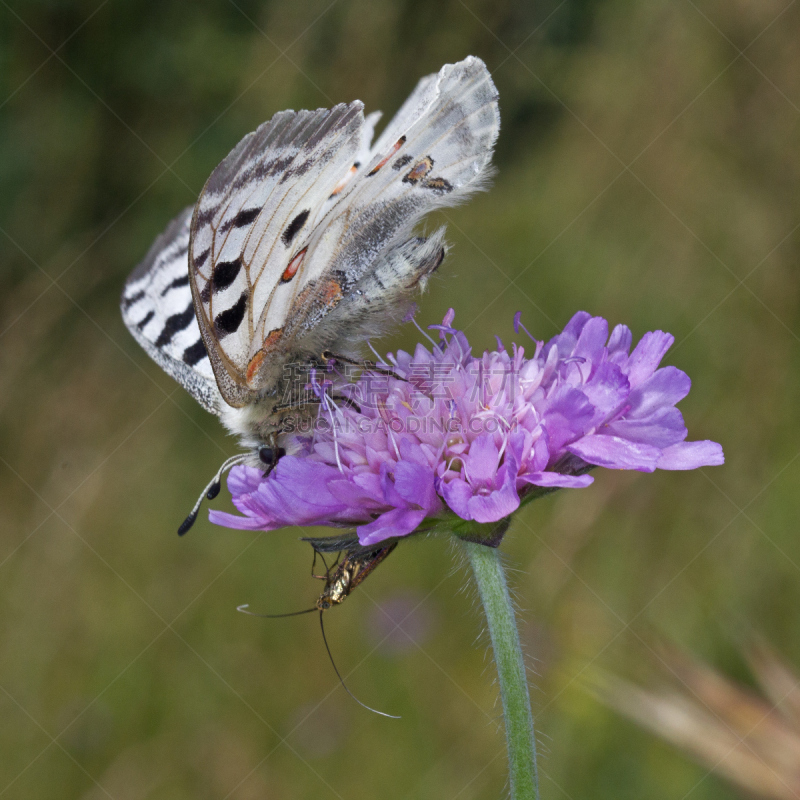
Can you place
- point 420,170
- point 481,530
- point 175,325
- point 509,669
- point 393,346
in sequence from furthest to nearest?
1. point 393,346
2. point 175,325
3. point 420,170
4. point 481,530
5. point 509,669

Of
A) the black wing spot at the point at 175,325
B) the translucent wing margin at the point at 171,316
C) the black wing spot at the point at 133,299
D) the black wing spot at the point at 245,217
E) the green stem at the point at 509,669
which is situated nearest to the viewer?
the green stem at the point at 509,669

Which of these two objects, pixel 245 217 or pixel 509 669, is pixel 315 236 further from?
pixel 509 669

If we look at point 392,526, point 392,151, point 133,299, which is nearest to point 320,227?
point 392,151

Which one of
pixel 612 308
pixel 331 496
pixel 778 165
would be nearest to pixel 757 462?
pixel 612 308

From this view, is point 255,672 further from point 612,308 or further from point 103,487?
point 612,308

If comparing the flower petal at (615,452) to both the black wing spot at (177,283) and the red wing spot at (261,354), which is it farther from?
the black wing spot at (177,283)

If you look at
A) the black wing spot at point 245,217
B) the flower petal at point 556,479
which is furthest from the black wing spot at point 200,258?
the flower petal at point 556,479

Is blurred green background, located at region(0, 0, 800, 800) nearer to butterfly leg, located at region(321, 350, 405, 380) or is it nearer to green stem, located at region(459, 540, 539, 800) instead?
butterfly leg, located at region(321, 350, 405, 380)
